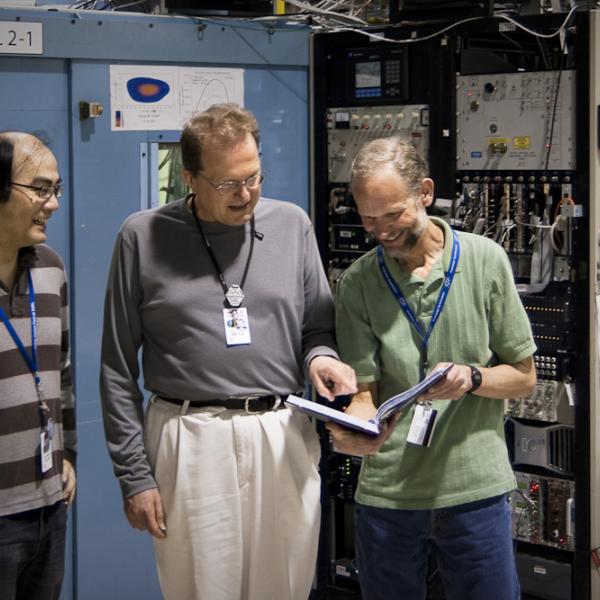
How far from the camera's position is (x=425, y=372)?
236 cm

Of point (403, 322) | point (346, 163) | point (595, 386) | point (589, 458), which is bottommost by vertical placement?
point (589, 458)

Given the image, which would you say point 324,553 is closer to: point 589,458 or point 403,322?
point 589,458

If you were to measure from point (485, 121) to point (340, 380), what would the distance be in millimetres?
1523

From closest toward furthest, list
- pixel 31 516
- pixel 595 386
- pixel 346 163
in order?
pixel 31 516 < pixel 595 386 < pixel 346 163

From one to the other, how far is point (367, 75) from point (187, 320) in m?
1.65

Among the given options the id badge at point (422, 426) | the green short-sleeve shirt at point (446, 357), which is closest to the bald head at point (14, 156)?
the green short-sleeve shirt at point (446, 357)

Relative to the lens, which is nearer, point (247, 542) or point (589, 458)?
point (247, 542)

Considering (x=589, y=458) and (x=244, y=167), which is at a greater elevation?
(x=244, y=167)

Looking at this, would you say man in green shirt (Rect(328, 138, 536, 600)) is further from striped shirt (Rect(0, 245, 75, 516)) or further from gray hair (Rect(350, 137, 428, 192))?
striped shirt (Rect(0, 245, 75, 516))

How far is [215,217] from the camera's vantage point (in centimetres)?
241

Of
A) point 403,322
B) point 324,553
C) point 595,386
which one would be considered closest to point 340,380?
point 403,322

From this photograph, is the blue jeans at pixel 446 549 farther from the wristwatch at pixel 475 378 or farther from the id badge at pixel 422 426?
the wristwatch at pixel 475 378

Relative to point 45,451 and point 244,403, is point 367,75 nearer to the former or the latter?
point 244,403

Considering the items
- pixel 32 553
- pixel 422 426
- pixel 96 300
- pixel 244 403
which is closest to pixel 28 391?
pixel 32 553
